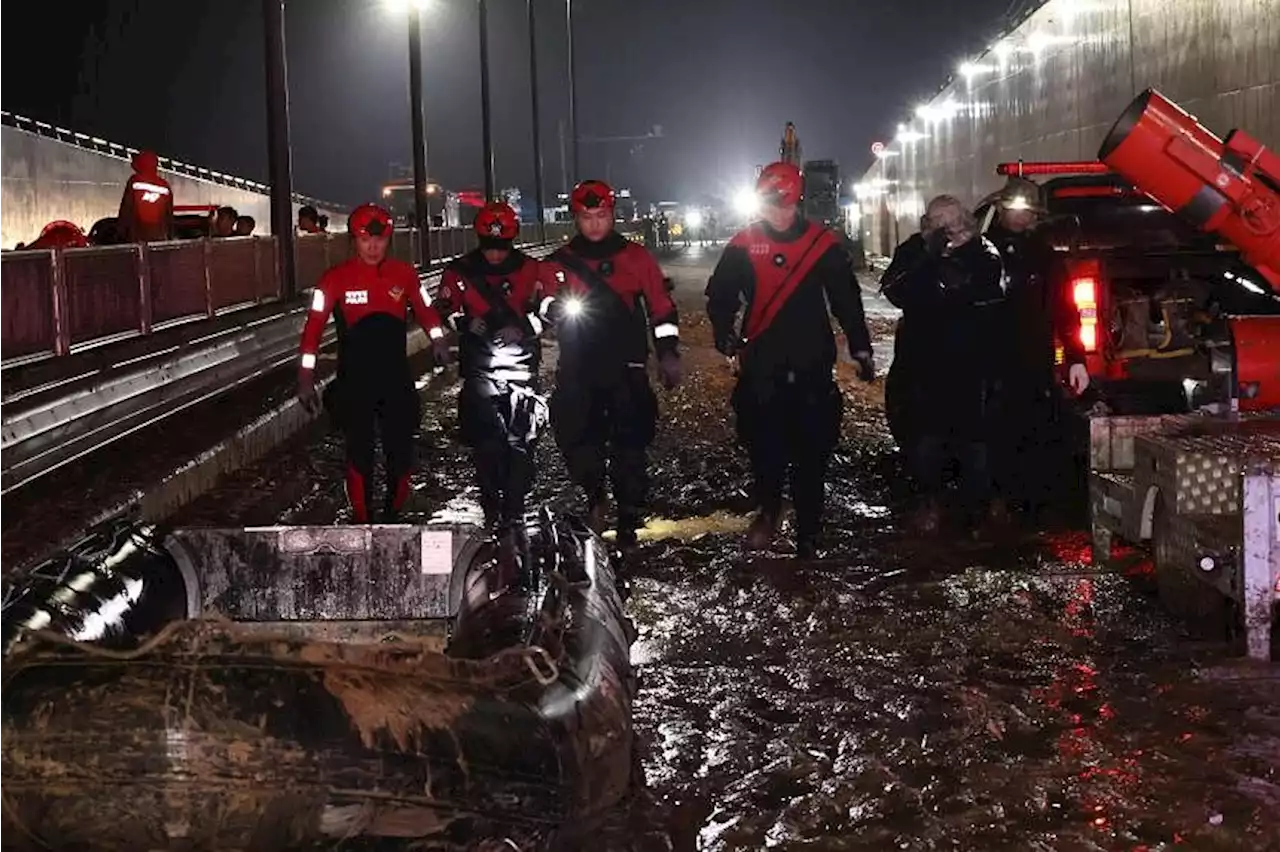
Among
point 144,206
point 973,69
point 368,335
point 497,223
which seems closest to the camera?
point 497,223

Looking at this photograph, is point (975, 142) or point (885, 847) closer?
point (885, 847)

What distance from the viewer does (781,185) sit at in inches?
337

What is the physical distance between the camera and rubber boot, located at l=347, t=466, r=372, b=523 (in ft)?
30.9

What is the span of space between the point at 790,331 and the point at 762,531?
3.45ft

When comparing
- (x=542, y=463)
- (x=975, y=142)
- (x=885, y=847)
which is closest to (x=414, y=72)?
(x=975, y=142)

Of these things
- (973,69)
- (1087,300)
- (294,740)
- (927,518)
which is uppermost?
(973,69)

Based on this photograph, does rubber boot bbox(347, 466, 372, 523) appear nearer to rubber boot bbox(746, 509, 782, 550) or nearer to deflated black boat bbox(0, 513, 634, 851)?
rubber boot bbox(746, 509, 782, 550)

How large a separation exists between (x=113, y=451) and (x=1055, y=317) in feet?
18.2

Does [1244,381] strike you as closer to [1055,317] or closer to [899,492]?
[1055,317]

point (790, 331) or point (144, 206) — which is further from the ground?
point (144, 206)

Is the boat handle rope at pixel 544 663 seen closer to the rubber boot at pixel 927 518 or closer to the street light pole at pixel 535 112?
the rubber boot at pixel 927 518

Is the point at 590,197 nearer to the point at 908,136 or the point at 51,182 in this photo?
the point at 51,182

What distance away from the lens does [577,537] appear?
6.01 m

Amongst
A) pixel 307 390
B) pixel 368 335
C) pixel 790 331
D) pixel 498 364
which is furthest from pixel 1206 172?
pixel 307 390
